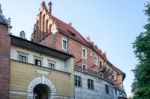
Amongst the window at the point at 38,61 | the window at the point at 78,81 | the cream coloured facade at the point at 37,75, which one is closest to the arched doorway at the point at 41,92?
the cream coloured facade at the point at 37,75

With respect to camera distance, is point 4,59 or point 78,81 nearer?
point 4,59

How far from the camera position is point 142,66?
2769 cm

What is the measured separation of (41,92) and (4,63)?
8.39 m

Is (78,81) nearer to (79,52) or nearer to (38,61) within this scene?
(38,61)

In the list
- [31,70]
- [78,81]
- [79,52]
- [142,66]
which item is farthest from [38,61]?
[79,52]

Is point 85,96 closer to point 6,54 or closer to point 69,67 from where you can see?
point 69,67

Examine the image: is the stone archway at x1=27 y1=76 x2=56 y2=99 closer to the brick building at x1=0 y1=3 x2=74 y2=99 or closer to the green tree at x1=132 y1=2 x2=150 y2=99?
the brick building at x1=0 y1=3 x2=74 y2=99

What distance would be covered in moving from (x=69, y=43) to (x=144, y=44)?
799 inches

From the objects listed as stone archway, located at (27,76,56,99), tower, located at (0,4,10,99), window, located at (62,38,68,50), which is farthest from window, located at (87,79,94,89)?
tower, located at (0,4,10,99)

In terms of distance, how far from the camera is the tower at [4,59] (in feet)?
89.4

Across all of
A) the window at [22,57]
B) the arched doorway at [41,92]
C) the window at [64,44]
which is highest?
the window at [64,44]

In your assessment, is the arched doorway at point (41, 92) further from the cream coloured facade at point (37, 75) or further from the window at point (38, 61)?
the window at point (38, 61)

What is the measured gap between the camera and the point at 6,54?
92.9ft

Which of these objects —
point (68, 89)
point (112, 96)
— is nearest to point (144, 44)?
point (68, 89)
